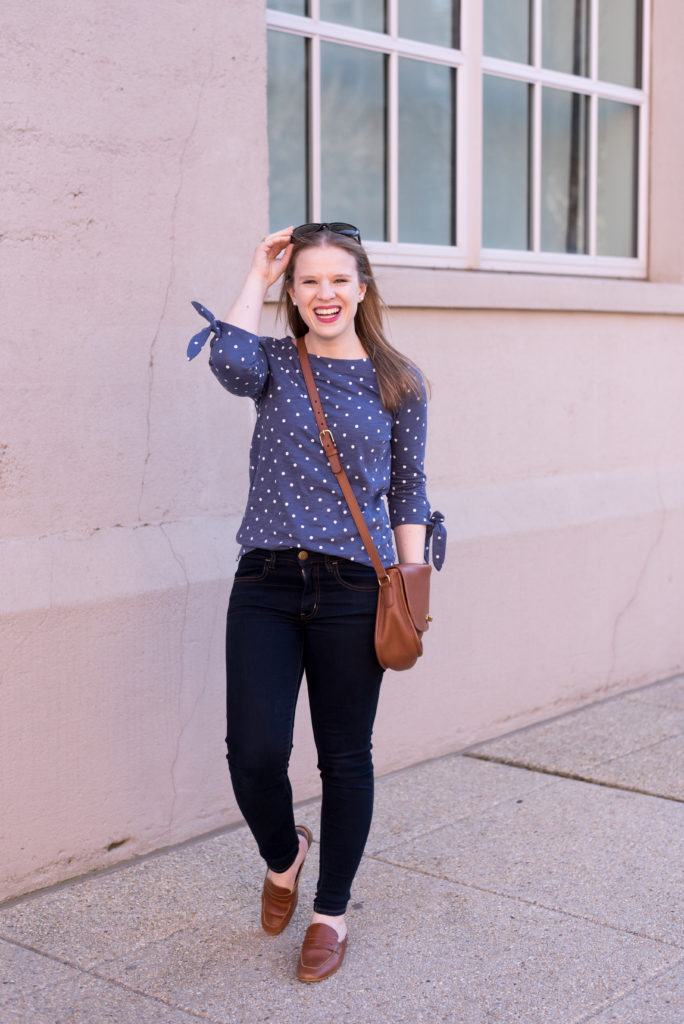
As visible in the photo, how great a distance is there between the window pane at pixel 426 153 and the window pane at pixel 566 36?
74 cm

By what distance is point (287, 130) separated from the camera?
15.5 feet

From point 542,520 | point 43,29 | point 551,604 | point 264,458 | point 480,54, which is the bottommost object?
point 551,604

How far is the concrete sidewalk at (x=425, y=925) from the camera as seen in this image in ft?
9.81

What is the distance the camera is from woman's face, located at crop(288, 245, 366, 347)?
3053 mm

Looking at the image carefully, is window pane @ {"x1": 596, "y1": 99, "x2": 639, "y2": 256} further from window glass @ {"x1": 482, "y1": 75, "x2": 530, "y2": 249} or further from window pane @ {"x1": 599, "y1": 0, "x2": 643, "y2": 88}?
window glass @ {"x1": 482, "y1": 75, "x2": 530, "y2": 249}

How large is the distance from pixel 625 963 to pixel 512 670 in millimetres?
2071

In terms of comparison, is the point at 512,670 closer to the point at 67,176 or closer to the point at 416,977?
the point at 416,977

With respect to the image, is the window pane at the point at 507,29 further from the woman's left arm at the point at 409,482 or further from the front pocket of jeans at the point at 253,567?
the front pocket of jeans at the point at 253,567

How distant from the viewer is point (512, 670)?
5.22 meters

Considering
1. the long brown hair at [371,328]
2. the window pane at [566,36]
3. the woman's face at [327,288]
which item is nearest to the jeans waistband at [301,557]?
the long brown hair at [371,328]

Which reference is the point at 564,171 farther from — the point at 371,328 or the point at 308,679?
the point at 308,679

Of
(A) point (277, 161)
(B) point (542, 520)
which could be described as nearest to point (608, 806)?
(B) point (542, 520)

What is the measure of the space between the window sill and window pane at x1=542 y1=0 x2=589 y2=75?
3.21 ft

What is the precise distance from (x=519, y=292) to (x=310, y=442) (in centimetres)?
240
